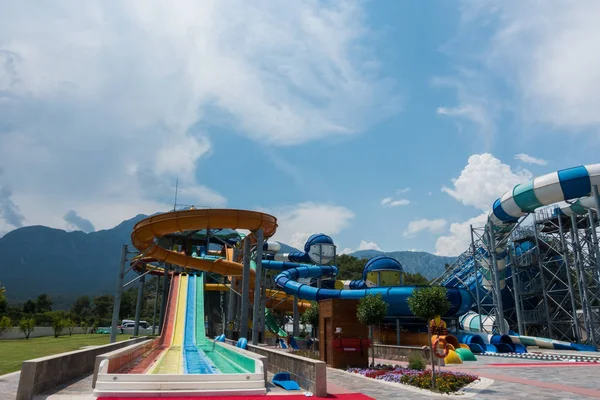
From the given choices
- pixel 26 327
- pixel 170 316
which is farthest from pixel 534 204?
pixel 26 327

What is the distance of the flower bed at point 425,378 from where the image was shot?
465 inches

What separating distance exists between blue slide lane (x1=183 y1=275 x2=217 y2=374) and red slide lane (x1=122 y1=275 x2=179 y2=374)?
850 millimetres

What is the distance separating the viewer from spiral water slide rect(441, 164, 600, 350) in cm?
2839

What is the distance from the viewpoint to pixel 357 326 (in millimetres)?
18000

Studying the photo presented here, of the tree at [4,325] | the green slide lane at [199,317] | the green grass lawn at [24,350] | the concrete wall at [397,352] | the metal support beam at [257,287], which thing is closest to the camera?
the green grass lawn at [24,350]

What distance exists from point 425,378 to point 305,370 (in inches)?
159

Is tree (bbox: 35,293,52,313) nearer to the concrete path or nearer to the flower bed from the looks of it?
the concrete path

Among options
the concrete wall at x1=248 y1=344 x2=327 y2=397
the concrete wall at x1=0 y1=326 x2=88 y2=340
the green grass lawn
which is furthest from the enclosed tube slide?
the concrete wall at x1=0 y1=326 x2=88 y2=340

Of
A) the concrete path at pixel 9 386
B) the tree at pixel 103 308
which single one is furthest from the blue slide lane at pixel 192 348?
the tree at pixel 103 308

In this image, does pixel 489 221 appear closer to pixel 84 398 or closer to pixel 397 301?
pixel 397 301

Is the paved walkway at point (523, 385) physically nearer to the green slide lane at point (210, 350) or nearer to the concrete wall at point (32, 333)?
the green slide lane at point (210, 350)

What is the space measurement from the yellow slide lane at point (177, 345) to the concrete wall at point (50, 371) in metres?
2.17

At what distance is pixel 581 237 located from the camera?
3362 centimetres

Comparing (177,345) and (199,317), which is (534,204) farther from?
(177,345)
